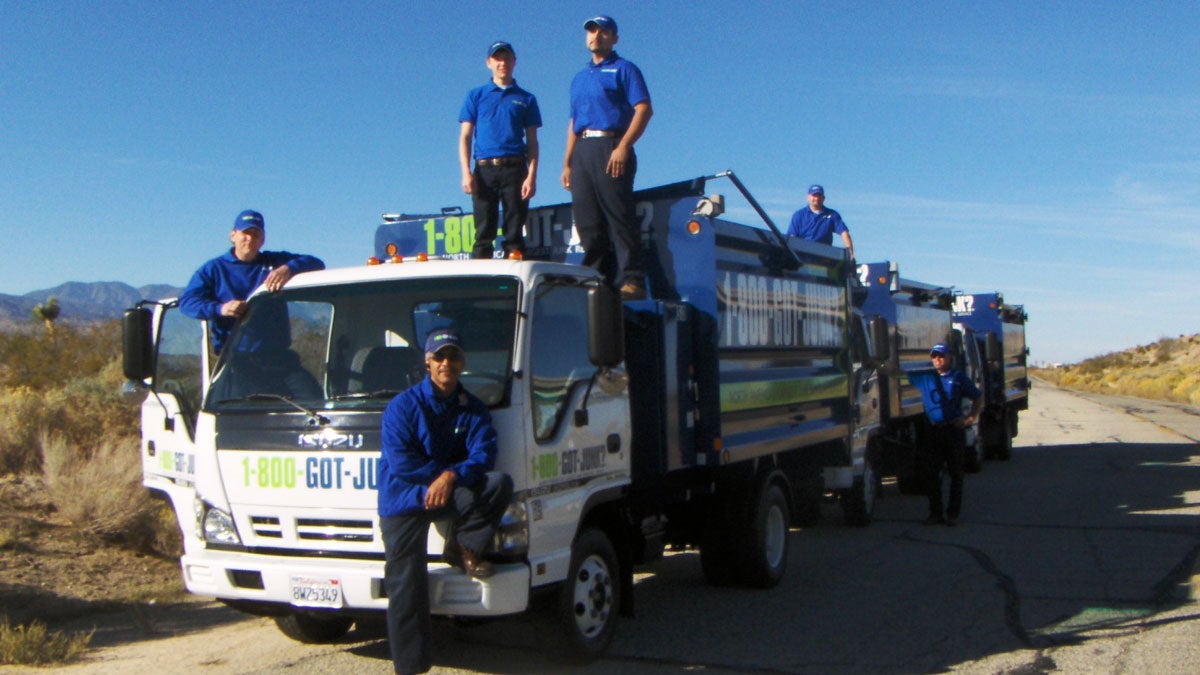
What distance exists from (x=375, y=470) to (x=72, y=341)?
15.6 m

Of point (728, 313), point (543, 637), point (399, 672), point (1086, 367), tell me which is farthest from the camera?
point (1086, 367)

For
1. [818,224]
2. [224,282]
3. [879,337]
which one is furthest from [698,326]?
[818,224]

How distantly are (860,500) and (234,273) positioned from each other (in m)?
7.44

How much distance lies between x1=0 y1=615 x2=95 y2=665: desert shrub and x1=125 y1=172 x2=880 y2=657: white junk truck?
106 centimetres

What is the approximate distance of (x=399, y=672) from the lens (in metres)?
5.75

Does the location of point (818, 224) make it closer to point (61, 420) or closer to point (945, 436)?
point (945, 436)

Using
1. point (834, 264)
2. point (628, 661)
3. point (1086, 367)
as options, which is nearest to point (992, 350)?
point (834, 264)

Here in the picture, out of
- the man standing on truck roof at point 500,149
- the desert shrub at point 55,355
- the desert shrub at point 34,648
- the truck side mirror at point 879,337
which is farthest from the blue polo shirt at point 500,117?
the desert shrub at point 55,355

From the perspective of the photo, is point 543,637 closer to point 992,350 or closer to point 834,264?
point 834,264

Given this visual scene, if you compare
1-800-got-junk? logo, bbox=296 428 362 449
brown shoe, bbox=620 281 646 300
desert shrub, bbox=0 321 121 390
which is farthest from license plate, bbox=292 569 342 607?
desert shrub, bbox=0 321 121 390

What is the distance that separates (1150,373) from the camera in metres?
85.2

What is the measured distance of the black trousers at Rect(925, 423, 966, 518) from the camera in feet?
41.8

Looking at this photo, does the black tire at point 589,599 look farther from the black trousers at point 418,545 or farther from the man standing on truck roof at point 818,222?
the man standing on truck roof at point 818,222

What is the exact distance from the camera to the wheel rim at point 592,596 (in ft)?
21.6
